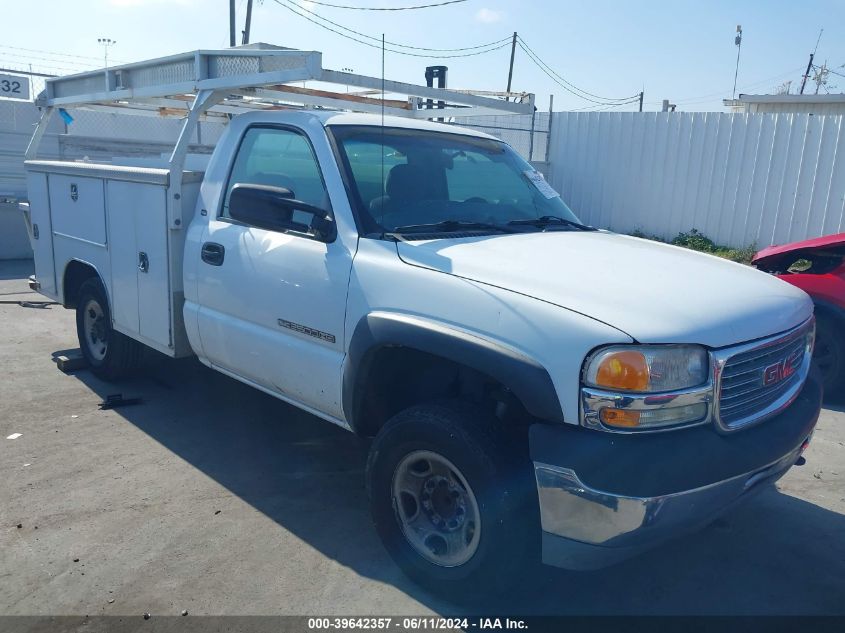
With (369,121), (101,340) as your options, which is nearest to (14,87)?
(101,340)

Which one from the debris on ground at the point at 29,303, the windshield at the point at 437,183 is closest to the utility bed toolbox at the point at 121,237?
the windshield at the point at 437,183

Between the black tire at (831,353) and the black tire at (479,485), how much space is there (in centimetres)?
394

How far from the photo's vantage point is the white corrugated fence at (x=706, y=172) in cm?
1252

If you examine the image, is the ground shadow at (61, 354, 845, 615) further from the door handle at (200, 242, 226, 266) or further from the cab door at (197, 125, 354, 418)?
the door handle at (200, 242, 226, 266)

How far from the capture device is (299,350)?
3807 mm

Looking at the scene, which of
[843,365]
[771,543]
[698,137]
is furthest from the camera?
[698,137]

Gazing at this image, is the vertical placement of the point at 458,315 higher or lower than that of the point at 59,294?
higher

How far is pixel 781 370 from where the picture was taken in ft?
10.5

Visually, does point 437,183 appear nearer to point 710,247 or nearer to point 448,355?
point 448,355

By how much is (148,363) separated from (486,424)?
398 cm

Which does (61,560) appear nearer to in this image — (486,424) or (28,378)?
(486,424)

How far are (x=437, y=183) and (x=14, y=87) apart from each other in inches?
592

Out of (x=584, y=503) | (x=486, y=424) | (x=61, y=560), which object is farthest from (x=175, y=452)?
(x=584, y=503)

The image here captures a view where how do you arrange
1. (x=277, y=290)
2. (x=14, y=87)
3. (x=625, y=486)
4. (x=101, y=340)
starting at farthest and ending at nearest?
(x=14, y=87), (x=101, y=340), (x=277, y=290), (x=625, y=486)
